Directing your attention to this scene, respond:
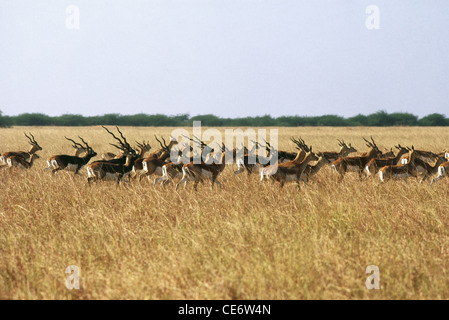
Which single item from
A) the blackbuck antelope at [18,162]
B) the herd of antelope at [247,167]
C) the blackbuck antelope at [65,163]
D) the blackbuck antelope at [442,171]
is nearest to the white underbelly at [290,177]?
the herd of antelope at [247,167]

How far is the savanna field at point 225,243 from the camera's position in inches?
174

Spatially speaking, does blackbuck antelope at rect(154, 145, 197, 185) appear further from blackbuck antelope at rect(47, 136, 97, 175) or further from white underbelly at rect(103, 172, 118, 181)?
blackbuck antelope at rect(47, 136, 97, 175)

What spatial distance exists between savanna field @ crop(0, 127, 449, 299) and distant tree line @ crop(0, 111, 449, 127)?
75.3 m

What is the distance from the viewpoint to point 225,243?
5.59 metres

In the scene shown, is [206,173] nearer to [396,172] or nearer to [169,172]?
[169,172]

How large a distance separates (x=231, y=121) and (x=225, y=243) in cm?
9006

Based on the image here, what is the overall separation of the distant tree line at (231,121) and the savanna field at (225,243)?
75.3 meters

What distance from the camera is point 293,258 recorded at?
4.85 m

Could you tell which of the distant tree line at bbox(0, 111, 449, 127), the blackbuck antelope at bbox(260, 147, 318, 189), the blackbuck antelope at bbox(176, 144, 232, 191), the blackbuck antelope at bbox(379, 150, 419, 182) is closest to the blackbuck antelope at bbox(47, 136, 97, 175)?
the blackbuck antelope at bbox(176, 144, 232, 191)

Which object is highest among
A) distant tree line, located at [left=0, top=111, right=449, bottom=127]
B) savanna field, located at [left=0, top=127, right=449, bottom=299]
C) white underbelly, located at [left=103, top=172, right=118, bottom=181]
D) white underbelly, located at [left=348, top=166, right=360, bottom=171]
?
distant tree line, located at [left=0, top=111, right=449, bottom=127]

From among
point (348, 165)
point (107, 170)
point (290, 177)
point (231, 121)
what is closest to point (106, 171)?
point (107, 170)

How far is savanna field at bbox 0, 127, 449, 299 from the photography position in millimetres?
4410
